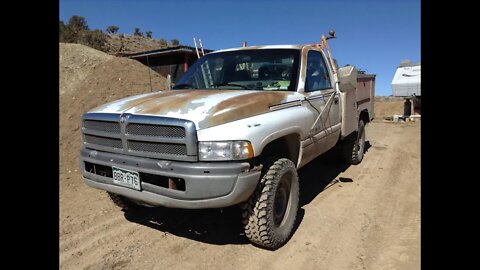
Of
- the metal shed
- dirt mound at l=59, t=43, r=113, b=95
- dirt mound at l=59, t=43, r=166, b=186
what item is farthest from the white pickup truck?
the metal shed

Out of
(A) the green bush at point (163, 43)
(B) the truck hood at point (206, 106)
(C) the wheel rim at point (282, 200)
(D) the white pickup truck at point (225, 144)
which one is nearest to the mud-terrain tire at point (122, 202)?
(D) the white pickup truck at point (225, 144)

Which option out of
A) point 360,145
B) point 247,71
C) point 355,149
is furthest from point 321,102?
point 360,145

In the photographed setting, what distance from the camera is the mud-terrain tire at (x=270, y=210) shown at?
3.15m

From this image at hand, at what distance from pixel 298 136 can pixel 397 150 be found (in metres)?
5.62

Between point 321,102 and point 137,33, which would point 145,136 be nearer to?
point 321,102

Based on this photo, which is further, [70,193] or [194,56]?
[194,56]

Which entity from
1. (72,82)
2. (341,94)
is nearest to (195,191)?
(341,94)

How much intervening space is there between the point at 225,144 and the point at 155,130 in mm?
636

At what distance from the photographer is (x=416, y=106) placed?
17.0 m

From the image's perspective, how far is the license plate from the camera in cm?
306

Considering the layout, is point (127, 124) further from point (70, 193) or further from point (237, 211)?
point (70, 193)

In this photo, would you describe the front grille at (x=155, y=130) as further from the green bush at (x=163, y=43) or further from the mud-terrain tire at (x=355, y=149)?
the green bush at (x=163, y=43)
